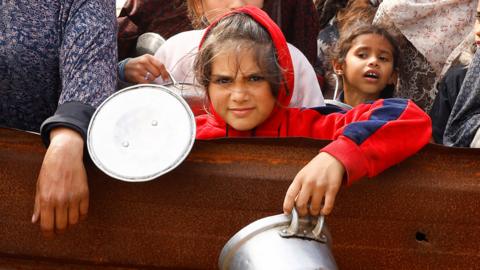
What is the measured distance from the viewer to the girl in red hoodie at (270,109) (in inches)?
69.9

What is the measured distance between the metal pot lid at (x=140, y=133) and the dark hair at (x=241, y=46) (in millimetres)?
350

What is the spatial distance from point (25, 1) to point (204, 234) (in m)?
0.84

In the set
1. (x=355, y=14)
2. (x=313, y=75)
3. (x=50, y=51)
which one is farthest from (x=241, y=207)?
(x=355, y=14)

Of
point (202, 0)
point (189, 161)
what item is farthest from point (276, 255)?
point (202, 0)

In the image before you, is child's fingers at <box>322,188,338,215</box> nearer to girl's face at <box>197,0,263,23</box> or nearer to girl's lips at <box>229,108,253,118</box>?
girl's lips at <box>229,108,253,118</box>

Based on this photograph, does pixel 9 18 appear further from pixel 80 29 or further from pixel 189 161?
pixel 189 161

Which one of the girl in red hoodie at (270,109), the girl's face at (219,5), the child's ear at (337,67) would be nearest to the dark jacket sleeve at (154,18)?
the girl's face at (219,5)

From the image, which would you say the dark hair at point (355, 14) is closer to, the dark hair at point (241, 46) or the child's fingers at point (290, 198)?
the dark hair at point (241, 46)

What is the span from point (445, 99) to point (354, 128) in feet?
3.49

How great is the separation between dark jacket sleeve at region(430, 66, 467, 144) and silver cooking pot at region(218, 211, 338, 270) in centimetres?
118

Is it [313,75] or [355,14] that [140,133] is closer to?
[313,75]

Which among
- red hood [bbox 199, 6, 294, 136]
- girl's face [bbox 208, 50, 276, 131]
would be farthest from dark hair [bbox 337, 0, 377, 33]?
girl's face [bbox 208, 50, 276, 131]

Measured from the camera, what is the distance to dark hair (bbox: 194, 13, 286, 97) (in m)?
2.13

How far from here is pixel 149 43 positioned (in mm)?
2881
